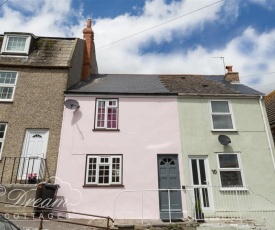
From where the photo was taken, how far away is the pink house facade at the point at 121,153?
11078mm

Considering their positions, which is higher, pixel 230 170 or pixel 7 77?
pixel 7 77

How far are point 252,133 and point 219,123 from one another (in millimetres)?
1710

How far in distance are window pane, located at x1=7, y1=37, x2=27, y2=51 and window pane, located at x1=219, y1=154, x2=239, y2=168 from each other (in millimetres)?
12990

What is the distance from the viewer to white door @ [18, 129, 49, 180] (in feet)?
37.5

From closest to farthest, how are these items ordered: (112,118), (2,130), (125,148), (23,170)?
(23,170) < (125,148) < (2,130) < (112,118)

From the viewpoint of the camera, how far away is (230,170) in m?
11.9

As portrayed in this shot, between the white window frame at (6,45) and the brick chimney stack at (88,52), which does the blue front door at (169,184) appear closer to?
the brick chimney stack at (88,52)

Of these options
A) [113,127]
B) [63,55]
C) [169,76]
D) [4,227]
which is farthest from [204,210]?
[63,55]

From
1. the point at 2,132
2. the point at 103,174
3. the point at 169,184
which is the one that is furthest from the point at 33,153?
the point at 169,184

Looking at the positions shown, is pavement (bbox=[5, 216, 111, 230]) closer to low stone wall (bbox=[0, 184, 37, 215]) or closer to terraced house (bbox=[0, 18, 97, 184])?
low stone wall (bbox=[0, 184, 37, 215])

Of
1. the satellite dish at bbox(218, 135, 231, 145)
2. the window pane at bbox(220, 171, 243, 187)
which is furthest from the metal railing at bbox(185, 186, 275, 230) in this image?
the satellite dish at bbox(218, 135, 231, 145)

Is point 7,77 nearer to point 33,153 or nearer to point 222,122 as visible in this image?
point 33,153

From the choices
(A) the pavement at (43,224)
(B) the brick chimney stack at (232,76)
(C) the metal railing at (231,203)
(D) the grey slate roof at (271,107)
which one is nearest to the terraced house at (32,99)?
(A) the pavement at (43,224)

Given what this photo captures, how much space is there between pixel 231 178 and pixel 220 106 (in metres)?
3.97
